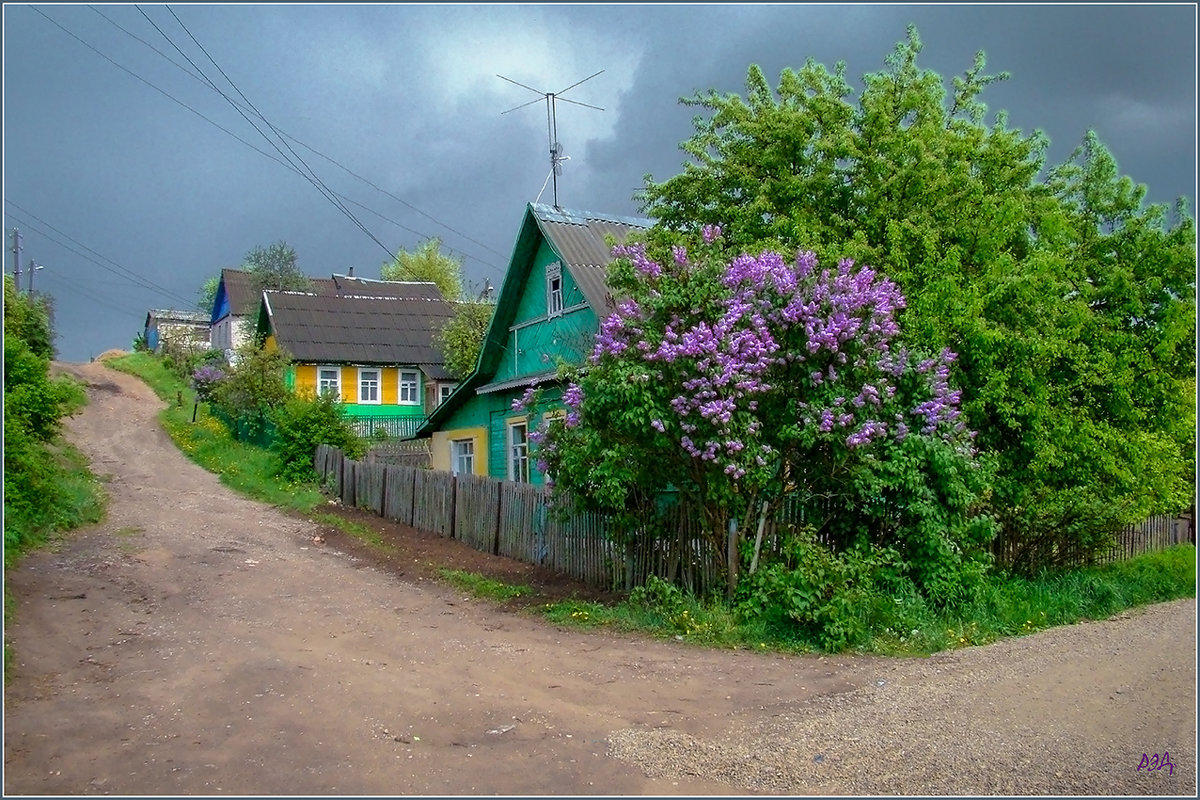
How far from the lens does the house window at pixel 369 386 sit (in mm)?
37844

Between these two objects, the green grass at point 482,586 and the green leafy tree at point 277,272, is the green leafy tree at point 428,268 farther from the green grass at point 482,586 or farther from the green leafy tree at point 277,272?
the green grass at point 482,586

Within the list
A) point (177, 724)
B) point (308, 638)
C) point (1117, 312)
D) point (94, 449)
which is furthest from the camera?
point (94, 449)

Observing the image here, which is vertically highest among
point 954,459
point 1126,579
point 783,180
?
point 783,180

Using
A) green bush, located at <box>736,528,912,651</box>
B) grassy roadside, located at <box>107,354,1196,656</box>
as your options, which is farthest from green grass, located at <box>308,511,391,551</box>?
green bush, located at <box>736,528,912,651</box>

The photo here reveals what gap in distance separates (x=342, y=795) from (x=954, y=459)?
7.91m

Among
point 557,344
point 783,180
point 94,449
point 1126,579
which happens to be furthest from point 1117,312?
point 94,449

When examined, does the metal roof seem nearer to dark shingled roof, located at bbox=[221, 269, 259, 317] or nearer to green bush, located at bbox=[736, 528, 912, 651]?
dark shingled roof, located at bbox=[221, 269, 259, 317]

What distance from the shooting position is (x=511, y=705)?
26.2 feet

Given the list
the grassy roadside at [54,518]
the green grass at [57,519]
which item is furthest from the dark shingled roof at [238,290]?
the grassy roadside at [54,518]

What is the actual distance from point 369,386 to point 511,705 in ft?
103

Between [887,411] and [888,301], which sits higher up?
[888,301]

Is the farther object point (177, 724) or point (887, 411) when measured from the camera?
point (887, 411)

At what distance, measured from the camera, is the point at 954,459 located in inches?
448

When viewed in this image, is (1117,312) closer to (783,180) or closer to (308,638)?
(783,180)
